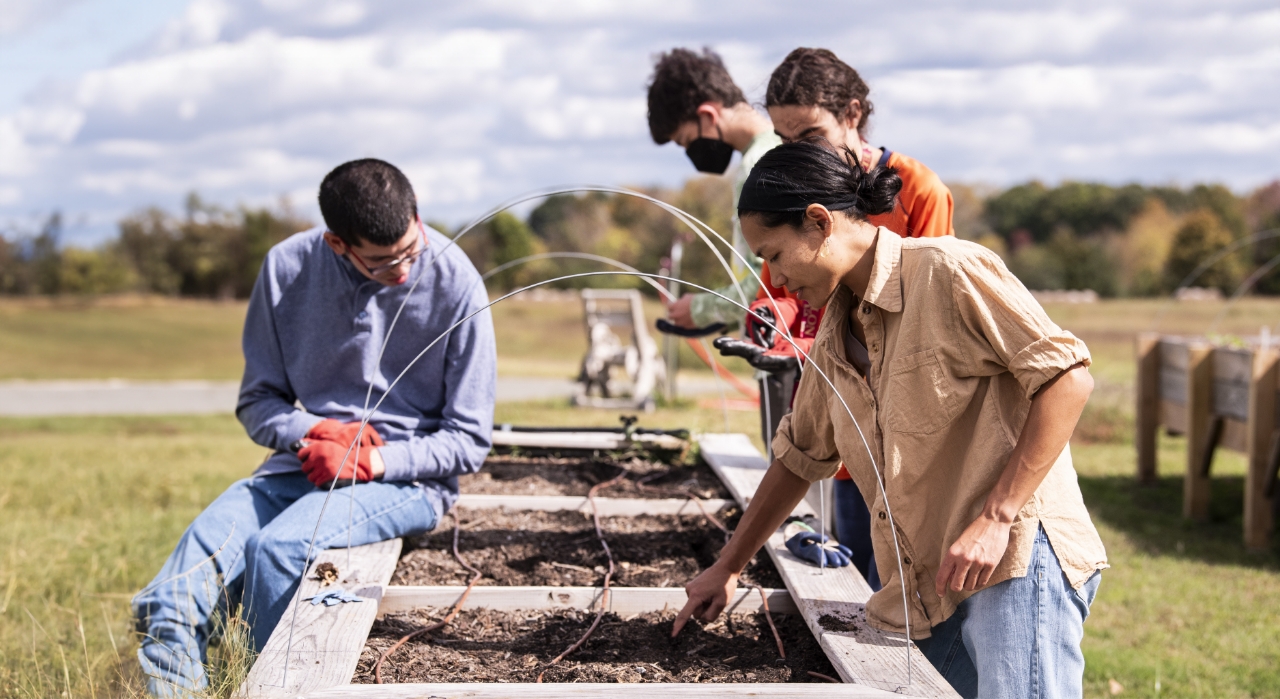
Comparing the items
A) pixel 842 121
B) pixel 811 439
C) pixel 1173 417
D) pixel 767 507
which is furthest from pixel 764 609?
pixel 1173 417

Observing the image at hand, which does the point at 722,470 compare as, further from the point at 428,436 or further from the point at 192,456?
the point at 192,456

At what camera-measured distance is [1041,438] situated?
5.23 ft

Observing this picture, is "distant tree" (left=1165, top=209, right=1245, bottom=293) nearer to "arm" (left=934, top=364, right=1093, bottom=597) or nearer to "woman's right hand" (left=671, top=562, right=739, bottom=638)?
"woman's right hand" (left=671, top=562, right=739, bottom=638)

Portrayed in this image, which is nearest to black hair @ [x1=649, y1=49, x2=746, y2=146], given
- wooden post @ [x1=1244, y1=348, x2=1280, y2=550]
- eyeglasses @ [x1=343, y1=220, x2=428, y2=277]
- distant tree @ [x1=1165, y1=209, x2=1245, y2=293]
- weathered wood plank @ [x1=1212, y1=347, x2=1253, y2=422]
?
eyeglasses @ [x1=343, y1=220, x2=428, y2=277]

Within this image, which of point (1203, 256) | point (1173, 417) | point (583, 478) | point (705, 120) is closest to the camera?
point (705, 120)

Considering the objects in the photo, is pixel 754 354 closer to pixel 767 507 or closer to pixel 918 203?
pixel 918 203

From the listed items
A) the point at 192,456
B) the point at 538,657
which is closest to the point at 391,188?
the point at 538,657

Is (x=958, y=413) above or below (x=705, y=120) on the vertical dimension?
below

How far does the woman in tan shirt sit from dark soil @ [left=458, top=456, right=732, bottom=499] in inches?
74.6

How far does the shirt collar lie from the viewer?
1753 mm

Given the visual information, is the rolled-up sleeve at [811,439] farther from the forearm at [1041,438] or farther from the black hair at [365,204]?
the black hair at [365,204]

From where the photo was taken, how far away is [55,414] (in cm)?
1245

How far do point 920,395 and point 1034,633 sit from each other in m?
0.47

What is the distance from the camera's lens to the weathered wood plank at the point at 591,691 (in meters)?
1.78
